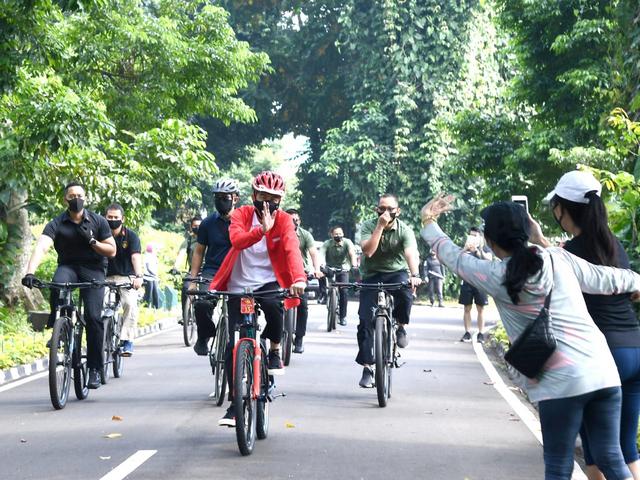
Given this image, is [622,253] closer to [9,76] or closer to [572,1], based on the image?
[9,76]

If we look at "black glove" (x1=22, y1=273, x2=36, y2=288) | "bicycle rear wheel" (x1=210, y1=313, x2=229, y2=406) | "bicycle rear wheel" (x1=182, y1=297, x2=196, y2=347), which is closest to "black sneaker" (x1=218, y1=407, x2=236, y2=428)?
"bicycle rear wheel" (x1=210, y1=313, x2=229, y2=406)

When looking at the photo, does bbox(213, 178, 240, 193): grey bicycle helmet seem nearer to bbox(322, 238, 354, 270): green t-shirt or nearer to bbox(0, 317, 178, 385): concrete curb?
bbox(0, 317, 178, 385): concrete curb

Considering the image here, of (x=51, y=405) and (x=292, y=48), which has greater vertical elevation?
(x=292, y=48)

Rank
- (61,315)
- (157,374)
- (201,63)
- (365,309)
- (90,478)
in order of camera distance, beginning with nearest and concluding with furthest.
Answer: (90,478) < (61,315) < (365,309) < (157,374) < (201,63)

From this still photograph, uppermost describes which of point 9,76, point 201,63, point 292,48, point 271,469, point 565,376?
point 292,48

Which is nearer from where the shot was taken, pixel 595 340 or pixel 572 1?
pixel 595 340

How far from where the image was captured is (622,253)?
228 inches

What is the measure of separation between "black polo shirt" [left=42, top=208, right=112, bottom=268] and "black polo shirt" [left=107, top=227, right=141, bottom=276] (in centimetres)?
249

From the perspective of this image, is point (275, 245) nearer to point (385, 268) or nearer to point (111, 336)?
point (385, 268)

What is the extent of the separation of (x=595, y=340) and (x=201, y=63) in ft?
71.3

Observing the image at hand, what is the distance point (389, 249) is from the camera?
1208 cm

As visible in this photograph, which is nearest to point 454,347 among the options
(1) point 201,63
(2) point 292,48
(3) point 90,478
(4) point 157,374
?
(4) point 157,374

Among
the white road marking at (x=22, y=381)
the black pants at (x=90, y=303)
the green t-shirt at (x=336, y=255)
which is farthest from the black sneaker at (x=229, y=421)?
the green t-shirt at (x=336, y=255)

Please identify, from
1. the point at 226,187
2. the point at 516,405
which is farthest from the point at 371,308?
the point at 226,187
